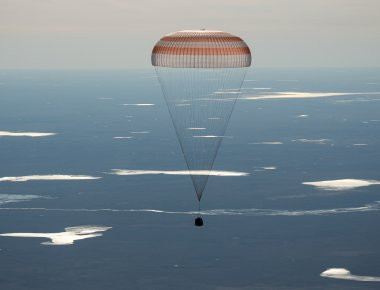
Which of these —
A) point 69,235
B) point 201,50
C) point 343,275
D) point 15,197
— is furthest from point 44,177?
point 201,50

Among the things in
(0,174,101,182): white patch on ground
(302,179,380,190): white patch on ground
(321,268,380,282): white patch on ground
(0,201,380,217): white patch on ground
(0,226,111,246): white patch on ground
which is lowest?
(321,268,380,282): white patch on ground

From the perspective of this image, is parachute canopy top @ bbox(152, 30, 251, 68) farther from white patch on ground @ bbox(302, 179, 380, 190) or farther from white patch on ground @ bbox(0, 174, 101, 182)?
white patch on ground @ bbox(0, 174, 101, 182)

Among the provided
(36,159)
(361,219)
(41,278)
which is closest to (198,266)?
(41,278)

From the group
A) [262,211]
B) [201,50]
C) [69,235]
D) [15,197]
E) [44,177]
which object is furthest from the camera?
[44,177]

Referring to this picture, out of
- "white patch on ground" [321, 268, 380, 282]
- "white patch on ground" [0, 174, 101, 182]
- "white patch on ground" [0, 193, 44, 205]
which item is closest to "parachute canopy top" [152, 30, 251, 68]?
"white patch on ground" [321, 268, 380, 282]

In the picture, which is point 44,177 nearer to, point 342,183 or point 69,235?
point 69,235

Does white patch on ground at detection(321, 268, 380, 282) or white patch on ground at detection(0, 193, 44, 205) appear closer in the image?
white patch on ground at detection(321, 268, 380, 282)

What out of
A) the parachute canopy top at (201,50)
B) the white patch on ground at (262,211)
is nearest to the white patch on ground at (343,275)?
the white patch on ground at (262,211)
